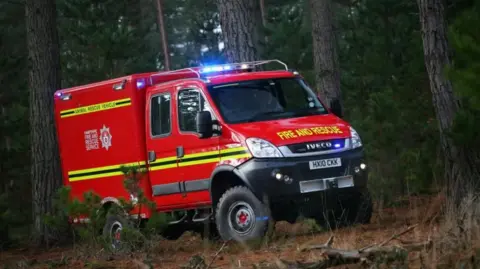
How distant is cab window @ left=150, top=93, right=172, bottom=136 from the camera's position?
14.7m

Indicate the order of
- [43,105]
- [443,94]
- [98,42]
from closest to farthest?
[443,94] < [43,105] < [98,42]

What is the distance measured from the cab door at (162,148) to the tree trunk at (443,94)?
11.6 feet

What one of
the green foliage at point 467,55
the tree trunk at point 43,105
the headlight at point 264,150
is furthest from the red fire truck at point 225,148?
the green foliage at point 467,55

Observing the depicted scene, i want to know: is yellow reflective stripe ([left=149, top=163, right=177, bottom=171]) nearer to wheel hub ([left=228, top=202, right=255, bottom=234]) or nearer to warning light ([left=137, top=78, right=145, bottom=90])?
warning light ([left=137, top=78, right=145, bottom=90])

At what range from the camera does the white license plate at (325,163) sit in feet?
43.9

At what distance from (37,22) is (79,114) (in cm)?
397

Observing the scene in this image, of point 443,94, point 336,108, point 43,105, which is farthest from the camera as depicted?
point 43,105

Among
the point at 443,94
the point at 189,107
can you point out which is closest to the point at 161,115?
the point at 189,107

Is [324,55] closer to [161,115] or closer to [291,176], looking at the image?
[161,115]

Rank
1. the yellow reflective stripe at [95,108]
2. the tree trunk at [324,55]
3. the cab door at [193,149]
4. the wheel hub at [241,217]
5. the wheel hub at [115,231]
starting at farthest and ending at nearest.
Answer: the tree trunk at [324,55] < the yellow reflective stripe at [95,108] < the wheel hub at [115,231] < the cab door at [193,149] < the wheel hub at [241,217]

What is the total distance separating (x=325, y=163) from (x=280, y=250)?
1.98 m

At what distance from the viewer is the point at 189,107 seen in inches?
571

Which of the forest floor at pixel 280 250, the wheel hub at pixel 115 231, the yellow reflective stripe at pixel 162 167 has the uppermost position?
the yellow reflective stripe at pixel 162 167

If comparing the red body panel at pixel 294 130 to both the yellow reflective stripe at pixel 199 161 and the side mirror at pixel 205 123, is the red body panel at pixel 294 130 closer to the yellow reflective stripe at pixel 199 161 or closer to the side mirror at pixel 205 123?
the side mirror at pixel 205 123
